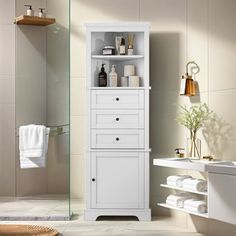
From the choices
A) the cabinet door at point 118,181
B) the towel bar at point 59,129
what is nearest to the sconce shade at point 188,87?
the cabinet door at point 118,181

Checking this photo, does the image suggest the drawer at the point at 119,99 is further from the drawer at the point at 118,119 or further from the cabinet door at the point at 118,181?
the cabinet door at the point at 118,181

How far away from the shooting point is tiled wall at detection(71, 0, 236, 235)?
4309 millimetres

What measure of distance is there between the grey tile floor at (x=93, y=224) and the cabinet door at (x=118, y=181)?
0.60ft

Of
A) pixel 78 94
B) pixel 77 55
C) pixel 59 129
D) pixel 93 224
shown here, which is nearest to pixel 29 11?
pixel 77 55

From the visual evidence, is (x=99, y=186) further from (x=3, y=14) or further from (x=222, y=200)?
(x=3, y=14)

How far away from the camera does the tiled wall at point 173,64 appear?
14.1ft

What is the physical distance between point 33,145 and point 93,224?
0.94 m

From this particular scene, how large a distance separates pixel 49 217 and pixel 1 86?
1.42m

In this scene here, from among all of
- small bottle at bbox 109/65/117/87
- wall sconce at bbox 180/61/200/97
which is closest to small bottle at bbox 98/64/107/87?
small bottle at bbox 109/65/117/87

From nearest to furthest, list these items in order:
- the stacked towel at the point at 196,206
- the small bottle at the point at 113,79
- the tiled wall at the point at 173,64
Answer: the stacked towel at the point at 196,206 < the tiled wall at the point at 173,64 < the small bottle at the point at 113,79

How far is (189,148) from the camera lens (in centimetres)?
463

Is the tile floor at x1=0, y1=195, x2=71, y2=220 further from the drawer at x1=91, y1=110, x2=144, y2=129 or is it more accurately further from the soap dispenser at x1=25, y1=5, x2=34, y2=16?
the soap dispenser at x1=25, y1=5, x2=34, y2=16

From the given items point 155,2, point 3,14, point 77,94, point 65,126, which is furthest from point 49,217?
point 155,2

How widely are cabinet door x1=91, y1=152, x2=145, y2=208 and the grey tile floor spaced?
0.60ft
